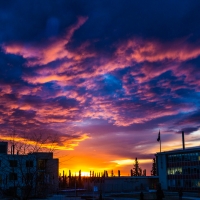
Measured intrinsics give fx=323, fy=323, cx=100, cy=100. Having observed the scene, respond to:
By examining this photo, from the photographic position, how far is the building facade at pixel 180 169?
7831cm

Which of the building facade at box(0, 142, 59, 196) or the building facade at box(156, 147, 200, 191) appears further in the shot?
the building facade at box(156, 147, 200, 191)

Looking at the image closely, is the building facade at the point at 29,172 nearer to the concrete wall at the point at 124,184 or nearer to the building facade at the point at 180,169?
the building facade at the point at 180,169

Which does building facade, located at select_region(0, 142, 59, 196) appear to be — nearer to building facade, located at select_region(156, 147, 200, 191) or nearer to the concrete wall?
building facade, located at select_region(156, 147, 200, 191)

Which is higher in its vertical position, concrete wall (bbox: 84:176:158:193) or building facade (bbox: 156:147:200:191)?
building facade (bbox: 156:147:200:191)

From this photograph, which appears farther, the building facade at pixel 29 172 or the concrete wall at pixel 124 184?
the concrete wall at pixel 124 184

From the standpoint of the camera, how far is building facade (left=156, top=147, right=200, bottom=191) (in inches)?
3083

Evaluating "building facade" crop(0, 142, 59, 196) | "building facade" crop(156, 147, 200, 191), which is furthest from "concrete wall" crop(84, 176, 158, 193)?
"building facade" crop(0, 142, 59, 196)

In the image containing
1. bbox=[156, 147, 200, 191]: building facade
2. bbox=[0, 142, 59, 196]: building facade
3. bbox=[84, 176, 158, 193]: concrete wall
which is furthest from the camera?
bbox=[84, 176, 158, 193]: concrete wall

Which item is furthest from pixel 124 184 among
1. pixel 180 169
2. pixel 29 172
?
pixel 29 172

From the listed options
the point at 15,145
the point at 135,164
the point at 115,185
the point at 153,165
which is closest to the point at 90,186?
the point at 115,185

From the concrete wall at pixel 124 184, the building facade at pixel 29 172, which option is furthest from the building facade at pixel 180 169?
the building facade at pixel 29 172

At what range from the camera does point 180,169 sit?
82.9 m

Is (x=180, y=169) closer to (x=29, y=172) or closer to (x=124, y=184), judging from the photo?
(x=124, y=184)

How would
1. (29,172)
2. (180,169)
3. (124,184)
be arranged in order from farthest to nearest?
(124,184)
(180,169)
(29,172)
